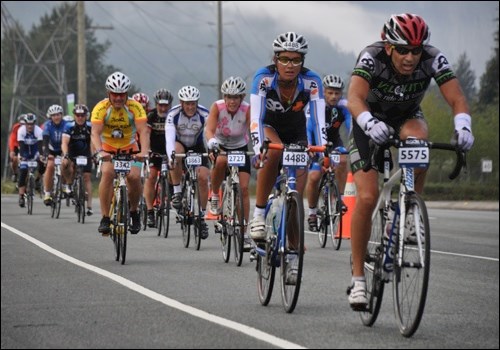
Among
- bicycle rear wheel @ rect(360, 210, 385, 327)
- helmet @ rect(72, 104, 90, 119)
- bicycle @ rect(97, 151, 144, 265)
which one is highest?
helmet @ rect(72, 104, 90, 119)

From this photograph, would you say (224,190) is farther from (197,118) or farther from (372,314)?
(372,314)

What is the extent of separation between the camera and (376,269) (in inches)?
618

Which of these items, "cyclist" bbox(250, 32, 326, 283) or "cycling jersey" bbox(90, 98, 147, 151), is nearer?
"cyclist" bbox(250, 32, 326, 283)

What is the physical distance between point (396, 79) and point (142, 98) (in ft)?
16.1

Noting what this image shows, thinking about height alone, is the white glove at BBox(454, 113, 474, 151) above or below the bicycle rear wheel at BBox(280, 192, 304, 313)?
above

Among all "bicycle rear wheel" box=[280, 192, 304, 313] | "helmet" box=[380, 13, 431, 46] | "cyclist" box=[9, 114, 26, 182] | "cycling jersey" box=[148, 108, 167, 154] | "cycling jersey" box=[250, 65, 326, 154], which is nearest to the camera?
"helmet" box=[380, 13, 431, 46]

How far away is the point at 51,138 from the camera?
19266 millimetres

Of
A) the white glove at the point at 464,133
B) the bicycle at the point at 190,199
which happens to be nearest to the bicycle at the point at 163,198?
the bicycle at the point at 190,199

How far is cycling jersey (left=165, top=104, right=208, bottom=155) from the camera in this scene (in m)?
17.5

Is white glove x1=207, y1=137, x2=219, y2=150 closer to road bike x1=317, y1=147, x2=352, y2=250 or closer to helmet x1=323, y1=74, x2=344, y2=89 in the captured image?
helmet x1=323, y1=74, x2=344, y2=89

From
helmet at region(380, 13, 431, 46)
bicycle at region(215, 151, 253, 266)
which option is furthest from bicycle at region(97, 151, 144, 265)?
helmet at region(380, 13, 431, 46)

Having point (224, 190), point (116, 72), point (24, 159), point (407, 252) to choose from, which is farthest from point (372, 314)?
point (24, 159)

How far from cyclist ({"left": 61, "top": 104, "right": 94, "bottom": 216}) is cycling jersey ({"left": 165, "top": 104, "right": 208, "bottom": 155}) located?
98 cm

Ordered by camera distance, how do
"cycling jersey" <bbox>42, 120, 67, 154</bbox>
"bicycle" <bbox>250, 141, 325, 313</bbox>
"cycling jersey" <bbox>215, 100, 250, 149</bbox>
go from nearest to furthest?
"bicycle" <bbox>250, 141, 325, 313</bbox>, "cycling jersey" <bbox>215, 100, 250, 149</bbox>, "cycling jersey" <bbox>42, 120, 67, 154</bbox>
